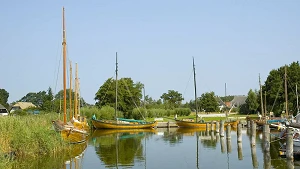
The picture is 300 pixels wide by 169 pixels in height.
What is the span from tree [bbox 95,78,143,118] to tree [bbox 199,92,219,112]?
2264cm

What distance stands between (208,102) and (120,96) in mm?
29555

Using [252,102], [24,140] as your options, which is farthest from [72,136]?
[252,102]

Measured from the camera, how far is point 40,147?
2753 cm

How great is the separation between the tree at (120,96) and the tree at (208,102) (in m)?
22.6

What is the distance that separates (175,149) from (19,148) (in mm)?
13164

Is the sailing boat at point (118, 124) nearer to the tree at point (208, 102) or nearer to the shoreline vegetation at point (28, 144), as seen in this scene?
the shoreline vegetation at point (28, 144)

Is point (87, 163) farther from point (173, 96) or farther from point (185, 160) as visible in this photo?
point (173, 96)

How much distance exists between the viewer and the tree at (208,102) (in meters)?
99.7

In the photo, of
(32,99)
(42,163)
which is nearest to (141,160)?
(42,163)

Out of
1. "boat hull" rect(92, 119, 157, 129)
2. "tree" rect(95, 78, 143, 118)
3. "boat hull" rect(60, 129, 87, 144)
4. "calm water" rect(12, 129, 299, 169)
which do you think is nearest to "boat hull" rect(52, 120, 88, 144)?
"boat hull" rect(60, 129, 87, 144)

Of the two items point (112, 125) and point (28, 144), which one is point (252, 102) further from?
point (28, 144)

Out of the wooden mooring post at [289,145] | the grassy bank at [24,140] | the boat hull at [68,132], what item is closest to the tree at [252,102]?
the boat hull at [68,132]

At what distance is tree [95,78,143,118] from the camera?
257ft

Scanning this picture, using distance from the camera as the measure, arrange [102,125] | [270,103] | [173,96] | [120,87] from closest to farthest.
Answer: [102,125] < [270,103] < [120,87] < [173,96]
